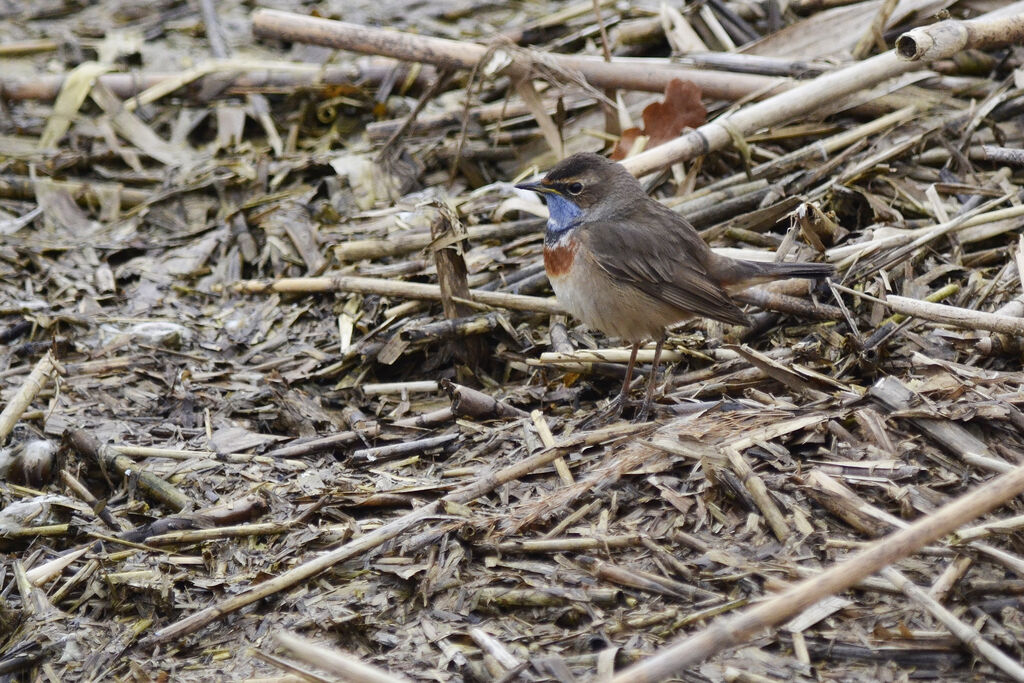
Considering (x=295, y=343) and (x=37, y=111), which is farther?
(x=37, y=111)

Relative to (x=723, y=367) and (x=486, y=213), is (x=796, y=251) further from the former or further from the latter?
(x=486, y=213)

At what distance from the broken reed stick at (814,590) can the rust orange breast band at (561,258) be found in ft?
10.1

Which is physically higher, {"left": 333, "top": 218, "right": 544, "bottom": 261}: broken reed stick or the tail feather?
the tail feather

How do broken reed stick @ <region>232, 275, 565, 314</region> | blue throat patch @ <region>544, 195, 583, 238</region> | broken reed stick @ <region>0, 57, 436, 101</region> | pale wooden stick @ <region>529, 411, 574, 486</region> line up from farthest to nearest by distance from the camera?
broken reed stick @ <region>0, 57, 436, 101</region> < broken reed stick @ <region>232, 275, 565, 314</region> < blue throat patch @ <region>544, 195, 583, 238</region> < pale wooden stick @ <region>529, 411, 574, 486</region>

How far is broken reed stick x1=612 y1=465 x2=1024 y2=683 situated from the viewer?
8.91 ft

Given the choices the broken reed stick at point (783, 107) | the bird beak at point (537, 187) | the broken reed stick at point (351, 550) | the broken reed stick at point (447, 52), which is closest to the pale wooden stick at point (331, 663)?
the broken reed stick at point (351, 550)

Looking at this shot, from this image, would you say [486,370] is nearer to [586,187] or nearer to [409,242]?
[409,242]

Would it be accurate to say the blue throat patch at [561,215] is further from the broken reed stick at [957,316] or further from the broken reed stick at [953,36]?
the broken reed stick at [953,36]

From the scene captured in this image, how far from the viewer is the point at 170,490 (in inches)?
203

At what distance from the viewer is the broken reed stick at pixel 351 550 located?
4270 mm

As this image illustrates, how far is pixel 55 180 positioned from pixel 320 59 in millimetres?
2775

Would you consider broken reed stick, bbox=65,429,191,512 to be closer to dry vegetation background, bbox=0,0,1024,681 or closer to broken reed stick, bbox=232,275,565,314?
dry vegetation background, bbox=0,0,1024,681

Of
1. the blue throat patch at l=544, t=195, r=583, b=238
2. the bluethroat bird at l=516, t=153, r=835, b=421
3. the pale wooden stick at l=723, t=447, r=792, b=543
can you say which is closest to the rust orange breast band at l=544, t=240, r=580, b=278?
the bluethroat bird at l=516, t=153, r=835, b=421

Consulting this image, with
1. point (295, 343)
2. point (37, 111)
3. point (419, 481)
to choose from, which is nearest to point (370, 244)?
point (295, 343)
